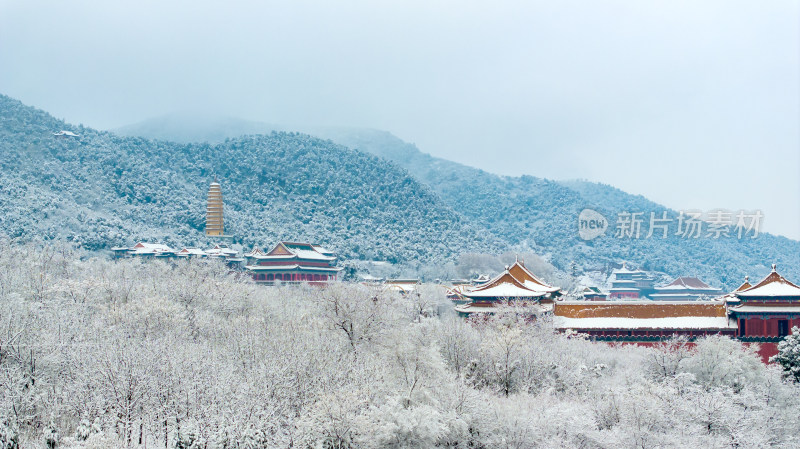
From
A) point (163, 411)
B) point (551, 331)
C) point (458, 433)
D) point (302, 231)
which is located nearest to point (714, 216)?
point (302, 231)

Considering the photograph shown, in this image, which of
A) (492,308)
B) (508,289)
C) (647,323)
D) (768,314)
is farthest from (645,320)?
(492,308)

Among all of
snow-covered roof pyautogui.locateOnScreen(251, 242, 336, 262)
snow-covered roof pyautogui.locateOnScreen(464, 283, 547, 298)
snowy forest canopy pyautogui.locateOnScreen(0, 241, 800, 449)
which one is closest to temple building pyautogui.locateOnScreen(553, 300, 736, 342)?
snow-covered roof pyautogui.locateOnScreen(464, 283, 547, 298)

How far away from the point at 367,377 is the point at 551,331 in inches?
655

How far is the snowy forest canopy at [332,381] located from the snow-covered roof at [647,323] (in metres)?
3.75

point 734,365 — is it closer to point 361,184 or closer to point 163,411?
point 163,411

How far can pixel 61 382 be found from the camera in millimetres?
27594

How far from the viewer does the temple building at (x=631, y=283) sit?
5089 inches

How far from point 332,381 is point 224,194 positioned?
127 m

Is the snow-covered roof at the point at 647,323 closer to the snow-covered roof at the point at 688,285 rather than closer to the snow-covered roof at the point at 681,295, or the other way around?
the snow-covered roof at the point at 681,295

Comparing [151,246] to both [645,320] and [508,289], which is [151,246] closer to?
[508,289]

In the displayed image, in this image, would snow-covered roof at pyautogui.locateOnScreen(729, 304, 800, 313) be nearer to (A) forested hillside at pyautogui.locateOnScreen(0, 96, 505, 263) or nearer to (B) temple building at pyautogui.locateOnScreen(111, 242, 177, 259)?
(B) temple building at pyautogui.locateOnScreen(111, 242, 177, 259)

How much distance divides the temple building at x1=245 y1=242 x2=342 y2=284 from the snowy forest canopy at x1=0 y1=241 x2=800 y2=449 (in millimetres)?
48779

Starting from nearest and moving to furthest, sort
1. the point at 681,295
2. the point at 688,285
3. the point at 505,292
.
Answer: the point at 505,292
the point at 681,295
the point at 688,285

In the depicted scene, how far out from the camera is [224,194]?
151m
